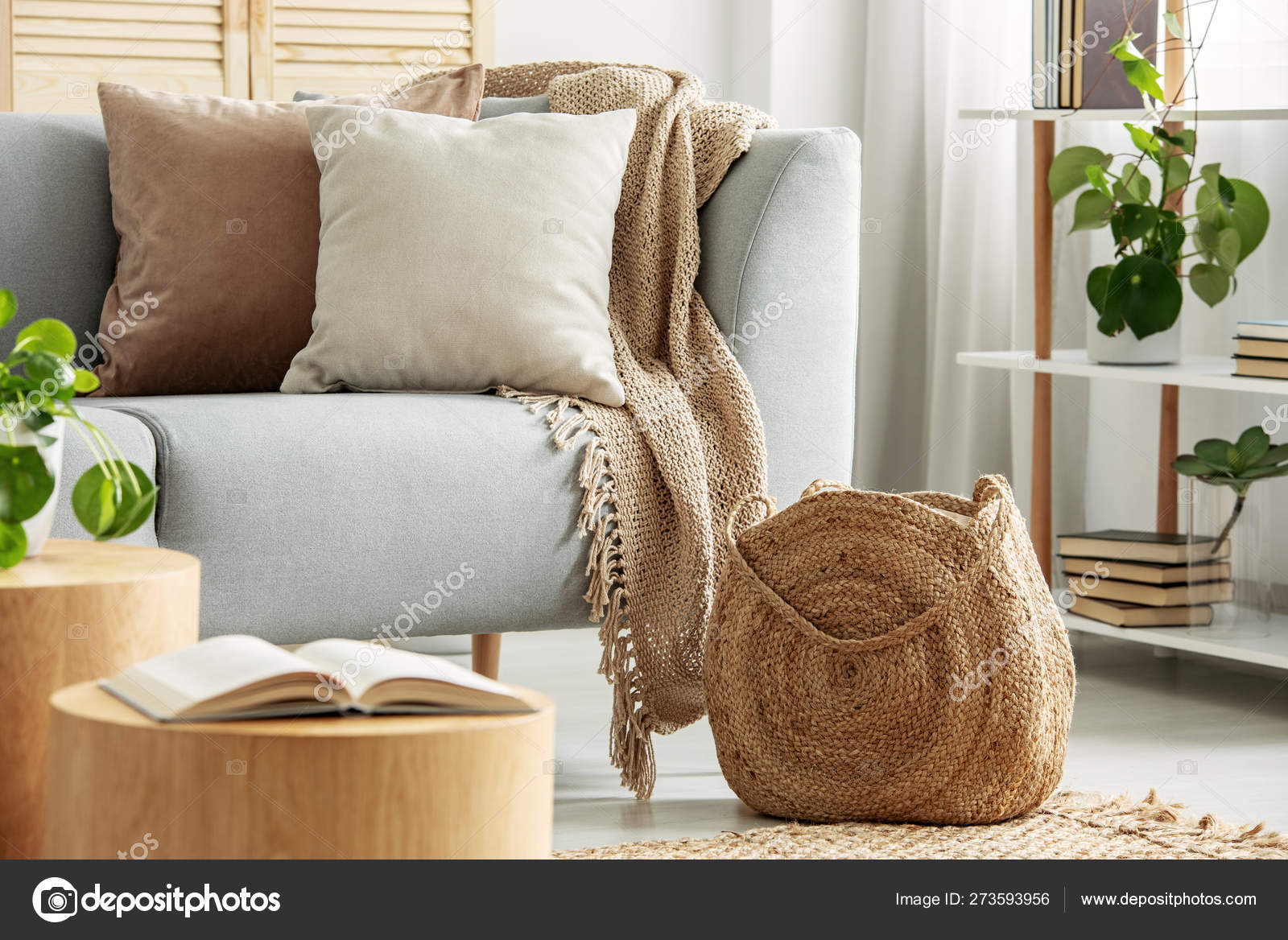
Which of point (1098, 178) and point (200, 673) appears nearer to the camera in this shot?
point (200, 673)

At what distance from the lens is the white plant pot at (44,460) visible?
3.83ft

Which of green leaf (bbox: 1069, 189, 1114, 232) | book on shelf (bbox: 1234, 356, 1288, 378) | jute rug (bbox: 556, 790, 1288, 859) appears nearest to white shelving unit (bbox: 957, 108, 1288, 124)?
green leaf (bbox: 1069, 189, 1114, 232)

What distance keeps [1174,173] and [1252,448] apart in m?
0.49

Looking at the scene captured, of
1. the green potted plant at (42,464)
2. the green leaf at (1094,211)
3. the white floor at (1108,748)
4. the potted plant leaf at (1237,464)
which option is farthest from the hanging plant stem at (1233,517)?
the green potted plant at (42,464)

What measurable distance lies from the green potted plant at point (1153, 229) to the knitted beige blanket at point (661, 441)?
2.22ft

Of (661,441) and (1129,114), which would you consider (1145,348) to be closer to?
(1129,114)

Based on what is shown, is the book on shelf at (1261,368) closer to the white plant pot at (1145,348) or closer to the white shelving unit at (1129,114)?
the white plant pot at (1145,348)

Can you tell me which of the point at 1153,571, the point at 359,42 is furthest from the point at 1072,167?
the point at 359,42

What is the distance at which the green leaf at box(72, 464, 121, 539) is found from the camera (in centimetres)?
118

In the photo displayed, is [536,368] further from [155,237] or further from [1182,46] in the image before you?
[1182,46]

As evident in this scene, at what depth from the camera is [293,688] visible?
838mm

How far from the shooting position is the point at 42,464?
113 cm

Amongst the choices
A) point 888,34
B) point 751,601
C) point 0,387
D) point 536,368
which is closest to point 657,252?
point 536,368

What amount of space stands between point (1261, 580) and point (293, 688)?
1717 millimetres
